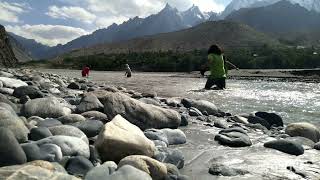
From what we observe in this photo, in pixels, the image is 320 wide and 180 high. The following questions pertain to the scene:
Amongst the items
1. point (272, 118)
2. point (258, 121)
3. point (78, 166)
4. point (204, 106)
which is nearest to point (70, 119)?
point (78, 166)

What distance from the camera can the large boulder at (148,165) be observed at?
4.08m

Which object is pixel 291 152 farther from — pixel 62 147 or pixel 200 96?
pixel 200 96

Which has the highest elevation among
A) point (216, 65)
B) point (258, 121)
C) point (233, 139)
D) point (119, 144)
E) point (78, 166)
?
point (216, 65)

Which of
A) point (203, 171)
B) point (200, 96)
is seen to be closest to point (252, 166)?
point (203, 171)

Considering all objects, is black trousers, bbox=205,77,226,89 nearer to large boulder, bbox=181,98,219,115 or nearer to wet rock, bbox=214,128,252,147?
large boulder, bbox=181,98,219,115

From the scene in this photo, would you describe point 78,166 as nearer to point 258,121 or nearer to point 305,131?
point 305,131

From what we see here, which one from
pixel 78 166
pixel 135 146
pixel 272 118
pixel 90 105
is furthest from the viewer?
pixel 272 118

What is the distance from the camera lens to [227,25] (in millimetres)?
157375

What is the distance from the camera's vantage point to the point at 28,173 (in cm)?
338

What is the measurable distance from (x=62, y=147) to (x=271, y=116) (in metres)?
5.24

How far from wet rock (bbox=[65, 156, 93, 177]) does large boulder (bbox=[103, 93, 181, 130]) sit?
225 cm

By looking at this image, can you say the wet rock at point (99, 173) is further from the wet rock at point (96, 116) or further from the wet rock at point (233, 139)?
the wet rock at point (96, 116)

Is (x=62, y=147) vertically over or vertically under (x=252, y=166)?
over

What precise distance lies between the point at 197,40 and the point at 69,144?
490 feet
